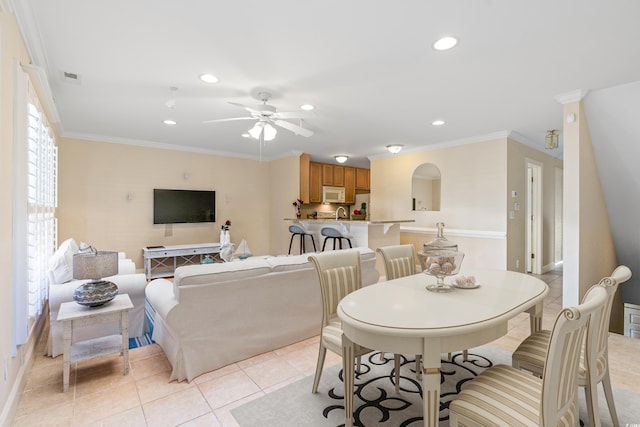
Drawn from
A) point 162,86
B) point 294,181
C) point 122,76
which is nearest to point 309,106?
point 162,86

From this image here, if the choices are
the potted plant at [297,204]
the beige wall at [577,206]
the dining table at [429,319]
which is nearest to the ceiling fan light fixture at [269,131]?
the dining table at [429,319]

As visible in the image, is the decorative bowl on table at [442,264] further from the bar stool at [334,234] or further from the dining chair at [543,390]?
the bar stool at [334,234]

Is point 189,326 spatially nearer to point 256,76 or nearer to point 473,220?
point 256,76

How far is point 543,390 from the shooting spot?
1062 millimetres

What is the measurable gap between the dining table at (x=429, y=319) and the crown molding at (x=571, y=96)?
2.42 metres

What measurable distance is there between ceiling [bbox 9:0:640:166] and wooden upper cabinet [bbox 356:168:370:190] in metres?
3.90

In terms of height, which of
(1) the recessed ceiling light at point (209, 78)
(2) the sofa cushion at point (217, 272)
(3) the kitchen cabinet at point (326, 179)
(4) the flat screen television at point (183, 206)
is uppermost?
(1) the recessed ceiling light at point (209, 78)

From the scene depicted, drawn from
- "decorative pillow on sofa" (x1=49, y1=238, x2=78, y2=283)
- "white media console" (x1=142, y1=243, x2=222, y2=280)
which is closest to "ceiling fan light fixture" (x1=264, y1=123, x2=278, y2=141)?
"decorative pillow on sofa" (x1=49, y1=238, x2=78, y2=283)

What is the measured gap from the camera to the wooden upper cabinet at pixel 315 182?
706 centimetres

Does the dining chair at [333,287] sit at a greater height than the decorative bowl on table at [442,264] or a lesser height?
lesser

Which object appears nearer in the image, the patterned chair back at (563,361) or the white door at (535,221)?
the patterned chair back at (563,361)

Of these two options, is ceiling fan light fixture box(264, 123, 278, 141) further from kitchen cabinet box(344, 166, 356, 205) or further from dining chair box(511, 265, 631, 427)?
kitchen cabinet box(344, 166, 356, 205)

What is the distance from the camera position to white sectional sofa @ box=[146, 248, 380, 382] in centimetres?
222

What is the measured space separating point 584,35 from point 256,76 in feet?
8.54
